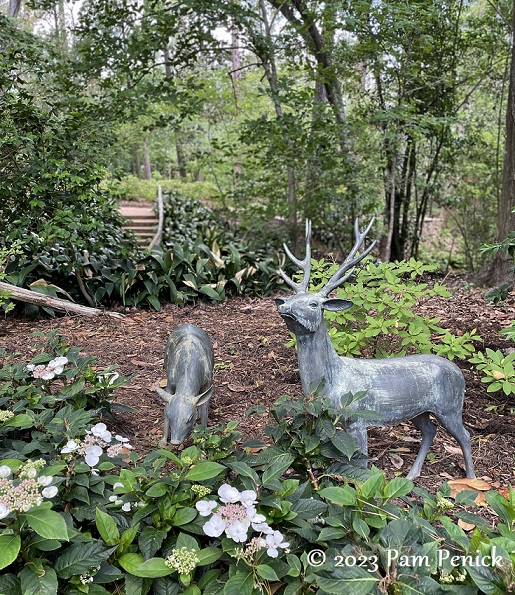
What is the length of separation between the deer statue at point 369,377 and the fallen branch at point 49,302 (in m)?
3.97

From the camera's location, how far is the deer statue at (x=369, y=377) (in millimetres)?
2361

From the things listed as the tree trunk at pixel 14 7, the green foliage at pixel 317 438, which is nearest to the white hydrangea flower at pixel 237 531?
the green foliage at pixel 317 438

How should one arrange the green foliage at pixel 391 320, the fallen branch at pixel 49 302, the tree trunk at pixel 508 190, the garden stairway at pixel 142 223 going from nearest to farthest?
the green foliage at pixel 391 320
the fallen branch at pixel 49 302
the tree trunk at pixel 508 190
the garden stairway at pixel 142 223

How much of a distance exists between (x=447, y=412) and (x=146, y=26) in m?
6.57

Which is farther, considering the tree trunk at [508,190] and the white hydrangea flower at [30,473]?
the tree trunk at [508,190]

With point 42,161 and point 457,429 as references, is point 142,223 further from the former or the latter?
point 457,429

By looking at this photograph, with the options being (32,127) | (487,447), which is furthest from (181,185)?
(487,447)

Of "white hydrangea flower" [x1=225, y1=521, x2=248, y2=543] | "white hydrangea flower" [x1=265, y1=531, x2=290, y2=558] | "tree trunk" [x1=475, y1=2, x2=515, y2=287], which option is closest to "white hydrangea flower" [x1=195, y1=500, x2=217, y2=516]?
"white hydrangea flower" [x1=225, y1=521, x2=248, y2=543]

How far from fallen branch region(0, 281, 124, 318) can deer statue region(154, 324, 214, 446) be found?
8.99 feet

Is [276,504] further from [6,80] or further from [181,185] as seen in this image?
[181,185]

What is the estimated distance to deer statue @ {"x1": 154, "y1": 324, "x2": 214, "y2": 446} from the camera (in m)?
2.75

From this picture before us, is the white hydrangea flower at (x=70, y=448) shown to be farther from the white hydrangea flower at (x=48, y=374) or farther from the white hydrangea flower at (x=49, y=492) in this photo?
the white hydrangea flower at (x=48, y=374)

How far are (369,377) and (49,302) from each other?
4368 millimetres

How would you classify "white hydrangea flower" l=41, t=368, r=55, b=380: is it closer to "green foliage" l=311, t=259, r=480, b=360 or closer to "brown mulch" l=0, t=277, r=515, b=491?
"brown mulch" l=0, t=277, r=515, b=491
